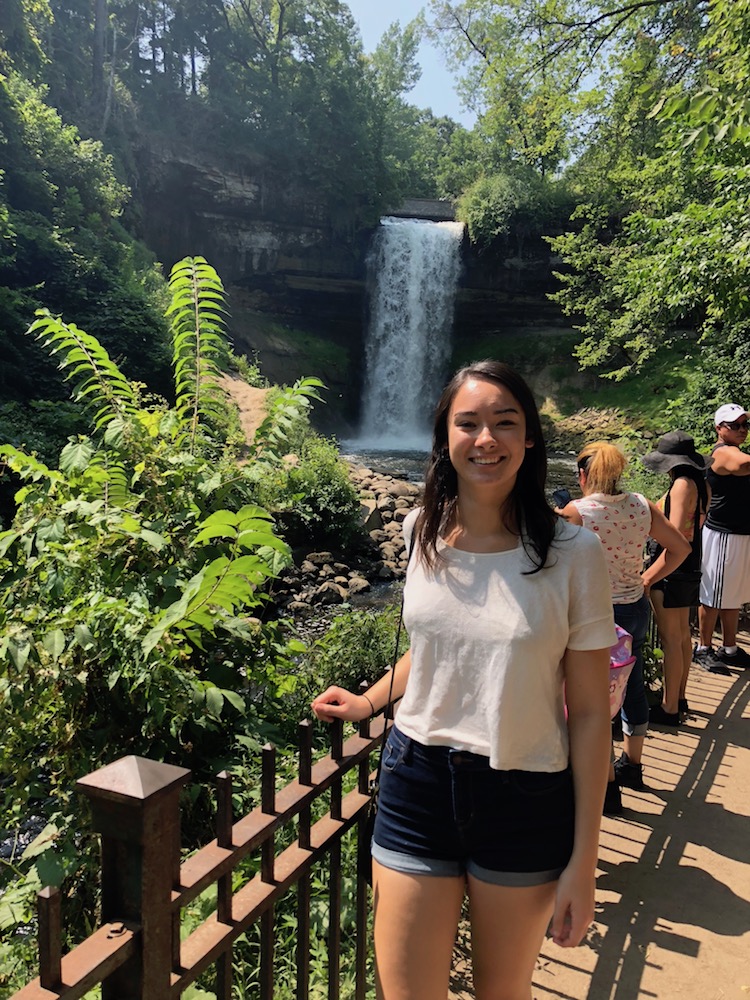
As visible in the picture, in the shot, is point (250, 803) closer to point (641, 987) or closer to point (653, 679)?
point (641, 987)

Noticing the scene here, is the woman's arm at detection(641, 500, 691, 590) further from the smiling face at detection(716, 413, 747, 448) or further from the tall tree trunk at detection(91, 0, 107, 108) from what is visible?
the tall tree trunk at detection(91, 0, 107, 108)

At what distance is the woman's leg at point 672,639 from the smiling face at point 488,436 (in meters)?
3.22

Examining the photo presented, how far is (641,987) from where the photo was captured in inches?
101

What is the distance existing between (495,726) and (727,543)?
4.55 metres

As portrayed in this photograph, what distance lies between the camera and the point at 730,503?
17.7 feet

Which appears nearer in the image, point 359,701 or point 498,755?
point 498,755

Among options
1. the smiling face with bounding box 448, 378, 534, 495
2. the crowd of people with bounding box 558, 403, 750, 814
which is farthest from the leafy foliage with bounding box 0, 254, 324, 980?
the crowd of people with bounding box 558, 403, 750, 814

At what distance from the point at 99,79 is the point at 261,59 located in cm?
897

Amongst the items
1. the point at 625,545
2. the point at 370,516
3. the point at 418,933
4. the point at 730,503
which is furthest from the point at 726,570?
the point at 370,516

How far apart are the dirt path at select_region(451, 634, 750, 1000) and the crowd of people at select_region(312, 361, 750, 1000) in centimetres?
123

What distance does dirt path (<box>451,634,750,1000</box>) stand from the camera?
2602 millimetres

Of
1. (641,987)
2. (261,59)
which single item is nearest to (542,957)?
(641,987)

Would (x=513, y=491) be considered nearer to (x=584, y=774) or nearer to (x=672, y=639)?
(x=584, y=774)

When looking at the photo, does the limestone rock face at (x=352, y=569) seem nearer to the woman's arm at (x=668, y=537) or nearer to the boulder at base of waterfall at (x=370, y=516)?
the boulder at base of waterfall at (x=370, y=516)
